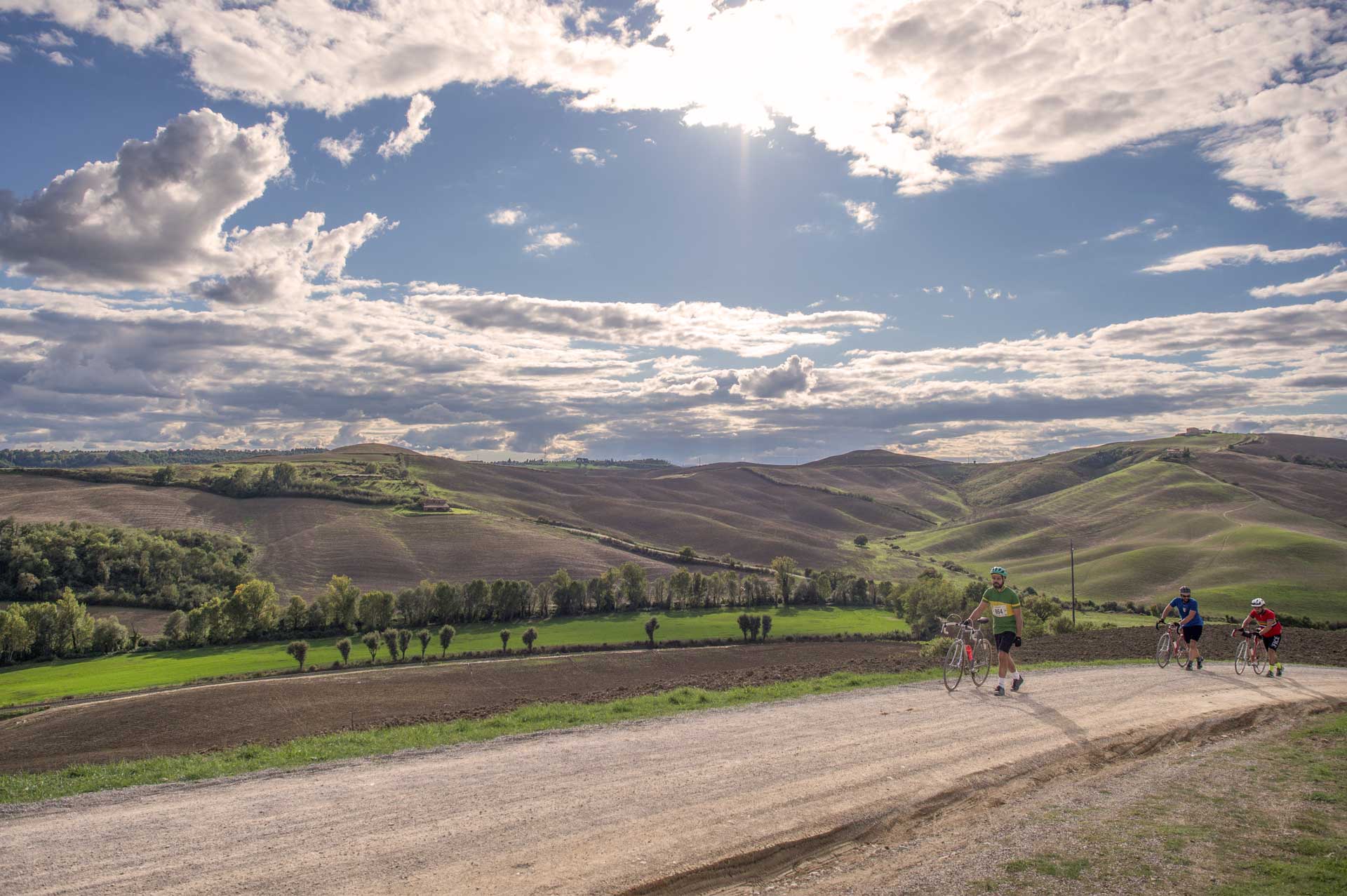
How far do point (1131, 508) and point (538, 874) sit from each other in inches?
8580

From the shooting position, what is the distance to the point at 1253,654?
23703 mm

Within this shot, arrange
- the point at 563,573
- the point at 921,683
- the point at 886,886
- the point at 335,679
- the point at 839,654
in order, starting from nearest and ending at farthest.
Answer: the point at 886,886, the point at 921,683, the point at 335,679, the point at 839,654, the point at 563,573

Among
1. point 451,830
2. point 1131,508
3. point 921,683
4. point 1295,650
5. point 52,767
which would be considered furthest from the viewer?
point 1131,508

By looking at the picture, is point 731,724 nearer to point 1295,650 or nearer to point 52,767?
point 1295,650

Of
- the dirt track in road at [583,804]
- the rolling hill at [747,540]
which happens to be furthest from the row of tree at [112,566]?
the dirt track in road at [583,804]

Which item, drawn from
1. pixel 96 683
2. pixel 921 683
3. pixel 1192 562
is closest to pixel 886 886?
pixel 921 683

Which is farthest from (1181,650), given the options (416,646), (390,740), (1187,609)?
(416,646)

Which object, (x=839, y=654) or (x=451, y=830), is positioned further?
(x=839, y=654)

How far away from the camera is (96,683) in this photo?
6912 cm

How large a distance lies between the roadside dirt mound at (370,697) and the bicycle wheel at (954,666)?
6.12m

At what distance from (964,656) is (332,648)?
284 feet

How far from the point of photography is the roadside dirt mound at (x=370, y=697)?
2986 centimetres

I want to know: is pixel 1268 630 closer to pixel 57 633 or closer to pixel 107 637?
pixel 107 637

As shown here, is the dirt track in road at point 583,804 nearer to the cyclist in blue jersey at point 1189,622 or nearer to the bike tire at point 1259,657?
the cyclist in blue jersey at point 1189,622
